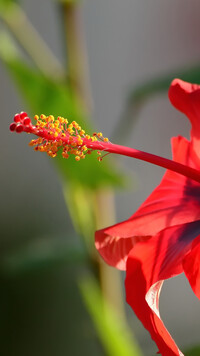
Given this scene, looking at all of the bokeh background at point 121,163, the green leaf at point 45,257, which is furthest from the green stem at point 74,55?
the bokeh background at point 121,163

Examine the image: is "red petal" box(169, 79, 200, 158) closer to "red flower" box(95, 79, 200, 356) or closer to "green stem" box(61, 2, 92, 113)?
"red flower" box(95, 79, 200, 356)

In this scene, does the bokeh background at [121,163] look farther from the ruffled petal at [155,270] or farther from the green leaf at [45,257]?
the ruffled petal at [155,270]

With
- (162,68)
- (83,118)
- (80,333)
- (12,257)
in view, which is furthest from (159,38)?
(83,118)

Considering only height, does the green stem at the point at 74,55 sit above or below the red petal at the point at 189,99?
above

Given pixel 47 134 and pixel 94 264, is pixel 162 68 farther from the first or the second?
pixel 47 134

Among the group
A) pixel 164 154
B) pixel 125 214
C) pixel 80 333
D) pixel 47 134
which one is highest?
pixel 47 134

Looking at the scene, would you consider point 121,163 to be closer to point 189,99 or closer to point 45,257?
point 45,257

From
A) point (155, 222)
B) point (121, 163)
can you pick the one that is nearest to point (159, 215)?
point (155, 222)
